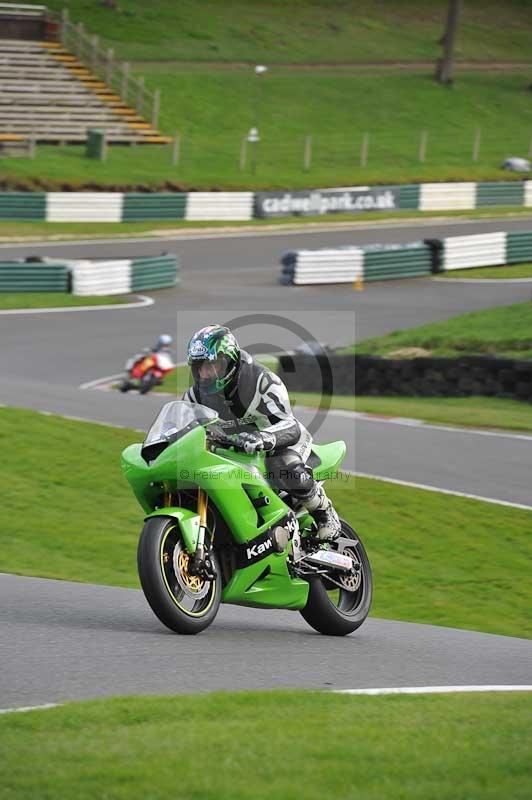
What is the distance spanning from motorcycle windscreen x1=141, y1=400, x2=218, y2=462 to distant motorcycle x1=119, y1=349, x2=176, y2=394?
13422 millimetres

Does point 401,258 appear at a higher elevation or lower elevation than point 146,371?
higher

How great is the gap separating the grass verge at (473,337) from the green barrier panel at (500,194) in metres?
22.5

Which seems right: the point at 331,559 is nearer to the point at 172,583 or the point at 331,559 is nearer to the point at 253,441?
the point at 253,441

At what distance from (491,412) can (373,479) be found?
4848mm

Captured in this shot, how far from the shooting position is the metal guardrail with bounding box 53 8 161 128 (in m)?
48.7

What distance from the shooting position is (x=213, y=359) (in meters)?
7.57

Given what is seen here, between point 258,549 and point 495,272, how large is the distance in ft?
89.4

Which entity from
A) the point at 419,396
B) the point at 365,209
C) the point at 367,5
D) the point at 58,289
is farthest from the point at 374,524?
the point at 367,5

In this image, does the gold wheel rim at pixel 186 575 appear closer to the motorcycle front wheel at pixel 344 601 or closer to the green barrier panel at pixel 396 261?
the motorcycle front wheel at pixel 344 601

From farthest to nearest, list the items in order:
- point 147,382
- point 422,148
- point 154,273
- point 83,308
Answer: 1. point 422,148
2. point 154,273
3. point 83,308
4. point 147,382

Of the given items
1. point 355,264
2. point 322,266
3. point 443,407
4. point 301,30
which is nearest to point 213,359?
point 443,407

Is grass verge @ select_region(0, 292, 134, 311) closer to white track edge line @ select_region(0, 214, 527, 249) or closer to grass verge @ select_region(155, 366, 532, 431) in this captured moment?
white track edge line @ select_region(0, 214, 527, 249)

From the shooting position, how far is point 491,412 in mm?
18438

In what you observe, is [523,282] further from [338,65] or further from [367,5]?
[367,5]
